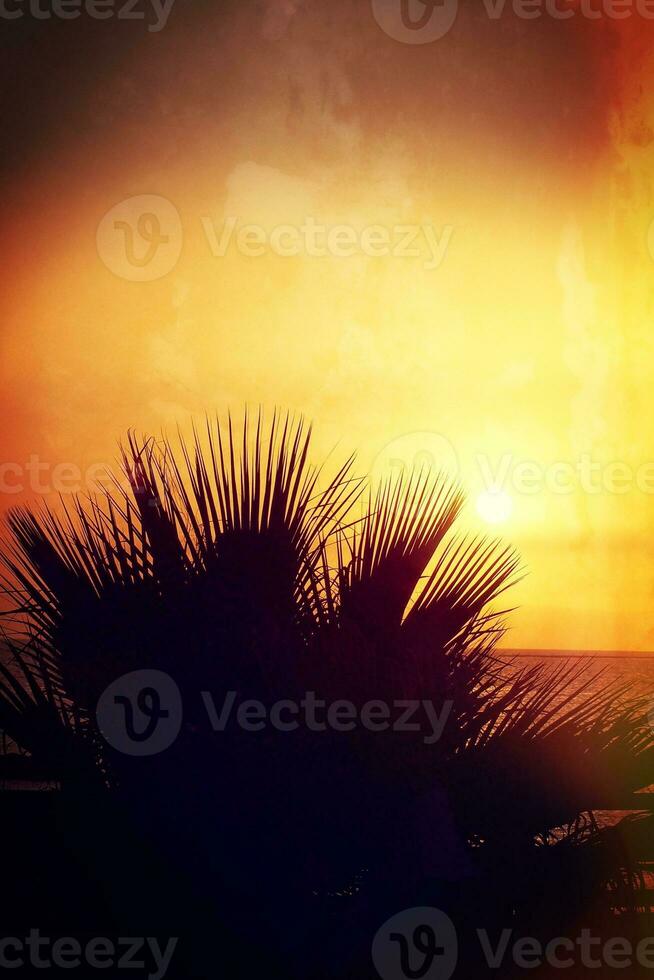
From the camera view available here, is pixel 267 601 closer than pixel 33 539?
Yes

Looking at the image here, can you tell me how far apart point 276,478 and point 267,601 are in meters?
0.38

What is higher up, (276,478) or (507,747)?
(276,478)

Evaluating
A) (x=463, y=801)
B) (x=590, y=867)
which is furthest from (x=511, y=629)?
(x=590, y=867)

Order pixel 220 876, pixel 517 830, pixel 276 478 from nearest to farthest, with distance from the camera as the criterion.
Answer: pixel 220 876 < pixel 517 830 < pixel 276 478

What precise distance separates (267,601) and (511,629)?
79 centimetres

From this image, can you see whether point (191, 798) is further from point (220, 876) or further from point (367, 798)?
point (367, 798)

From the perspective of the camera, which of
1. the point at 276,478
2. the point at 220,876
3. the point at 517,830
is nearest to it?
the point at 220,876

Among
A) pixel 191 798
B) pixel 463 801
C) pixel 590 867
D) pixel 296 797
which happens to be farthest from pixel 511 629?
pixel 191 798

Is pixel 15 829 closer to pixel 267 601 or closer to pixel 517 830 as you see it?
pixel 267 601

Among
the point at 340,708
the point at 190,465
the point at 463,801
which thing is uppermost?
the point at 190,465

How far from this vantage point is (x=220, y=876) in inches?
74.0

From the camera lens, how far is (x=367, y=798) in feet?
6.40

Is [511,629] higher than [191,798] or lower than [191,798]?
higher

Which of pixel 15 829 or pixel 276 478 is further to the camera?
pixel 276 478
